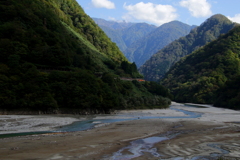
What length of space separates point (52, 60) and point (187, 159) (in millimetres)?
Result: 67464

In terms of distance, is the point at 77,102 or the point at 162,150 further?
the point at 77,102

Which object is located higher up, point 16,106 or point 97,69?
point 97,69

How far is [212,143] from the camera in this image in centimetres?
3016

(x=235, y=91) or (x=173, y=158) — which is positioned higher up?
(x=235, y=91)

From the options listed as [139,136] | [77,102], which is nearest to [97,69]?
[77,102]

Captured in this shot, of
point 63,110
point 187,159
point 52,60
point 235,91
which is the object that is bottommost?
point 187,159

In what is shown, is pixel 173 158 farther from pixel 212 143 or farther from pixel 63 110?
pixel 63 110

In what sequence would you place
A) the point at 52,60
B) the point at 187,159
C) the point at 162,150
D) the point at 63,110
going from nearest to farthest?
the point at 187,159 < the point at 162,150 < the point at 63,110 < the point at 52,60

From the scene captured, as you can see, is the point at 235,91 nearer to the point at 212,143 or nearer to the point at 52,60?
the point at 52,60

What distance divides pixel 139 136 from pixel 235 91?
101 metres

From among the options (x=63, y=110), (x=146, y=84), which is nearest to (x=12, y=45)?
(x=63, y=110)

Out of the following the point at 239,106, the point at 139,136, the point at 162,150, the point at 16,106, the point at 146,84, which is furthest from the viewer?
the point at 146,84

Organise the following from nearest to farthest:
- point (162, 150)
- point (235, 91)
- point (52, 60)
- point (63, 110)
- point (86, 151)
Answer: point (86, 151), point (162, 150), point (63, 110), point (52, 60), point (235, 91)

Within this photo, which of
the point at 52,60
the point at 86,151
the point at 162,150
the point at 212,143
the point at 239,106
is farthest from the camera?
the point at 239,106
